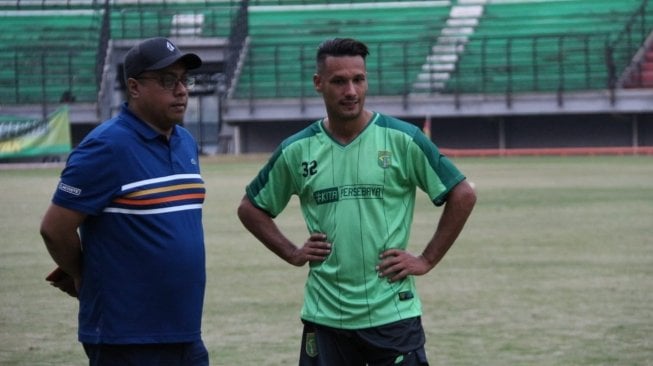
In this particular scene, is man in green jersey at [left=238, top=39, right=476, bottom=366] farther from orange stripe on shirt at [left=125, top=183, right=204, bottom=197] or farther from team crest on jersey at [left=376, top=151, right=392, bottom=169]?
orange stripe on shirt at [left=125, top=183, right=204, bottom=197]

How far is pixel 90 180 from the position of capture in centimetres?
526

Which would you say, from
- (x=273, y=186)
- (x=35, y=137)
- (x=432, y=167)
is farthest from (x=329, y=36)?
(x=432, y=167)

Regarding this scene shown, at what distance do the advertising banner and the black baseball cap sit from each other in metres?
34.5

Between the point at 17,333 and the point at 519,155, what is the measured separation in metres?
33.7

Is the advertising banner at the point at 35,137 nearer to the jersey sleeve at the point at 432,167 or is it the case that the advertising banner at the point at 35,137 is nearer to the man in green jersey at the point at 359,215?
the man in green jersey at the point at 359,215

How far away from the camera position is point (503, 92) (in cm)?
4553

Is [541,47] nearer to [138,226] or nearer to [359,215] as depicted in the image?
[359,215]

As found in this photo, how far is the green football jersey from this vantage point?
574 centimetres

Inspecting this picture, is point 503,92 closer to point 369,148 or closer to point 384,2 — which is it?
point 384,2

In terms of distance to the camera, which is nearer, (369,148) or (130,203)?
(130,203)

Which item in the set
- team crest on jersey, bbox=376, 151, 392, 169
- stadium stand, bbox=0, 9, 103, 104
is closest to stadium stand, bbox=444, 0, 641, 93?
stadium stand, bbox=0, 9, 103, 104

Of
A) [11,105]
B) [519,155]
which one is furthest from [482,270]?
[11,105]

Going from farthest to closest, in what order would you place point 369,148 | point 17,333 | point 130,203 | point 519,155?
point 519,155 → point 17,333 → point 369,148 → point 130,203

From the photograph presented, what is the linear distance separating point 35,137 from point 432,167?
35.3m
